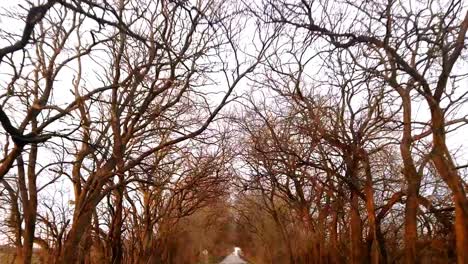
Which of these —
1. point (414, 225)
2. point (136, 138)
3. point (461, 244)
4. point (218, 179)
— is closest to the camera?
point (461, 244)

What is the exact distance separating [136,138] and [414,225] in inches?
433

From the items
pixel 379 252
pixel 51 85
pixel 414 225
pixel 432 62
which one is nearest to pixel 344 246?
pixel 379 252

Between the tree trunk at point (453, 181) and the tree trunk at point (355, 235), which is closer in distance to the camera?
the tree trunk at point (453, 181)

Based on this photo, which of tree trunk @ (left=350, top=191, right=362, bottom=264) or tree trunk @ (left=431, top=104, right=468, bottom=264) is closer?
tree trunk @ (left=431, top=104, right=468, bottom=264)

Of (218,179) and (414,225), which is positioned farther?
(218,179)

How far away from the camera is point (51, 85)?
54.7ft

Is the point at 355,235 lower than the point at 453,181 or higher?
lower

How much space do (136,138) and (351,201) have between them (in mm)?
9334

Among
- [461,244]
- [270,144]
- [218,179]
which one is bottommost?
[461,244]

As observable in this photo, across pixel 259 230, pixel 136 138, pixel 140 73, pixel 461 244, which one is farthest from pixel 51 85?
pixel 259 230

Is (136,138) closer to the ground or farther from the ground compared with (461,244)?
farther from the ground

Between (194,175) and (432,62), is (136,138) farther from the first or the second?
(432,62)

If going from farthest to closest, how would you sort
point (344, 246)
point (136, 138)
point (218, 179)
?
point (344, 246) < point (218, 179) < point (136, 138)

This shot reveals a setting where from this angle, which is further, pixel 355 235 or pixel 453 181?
pixel 355 235
